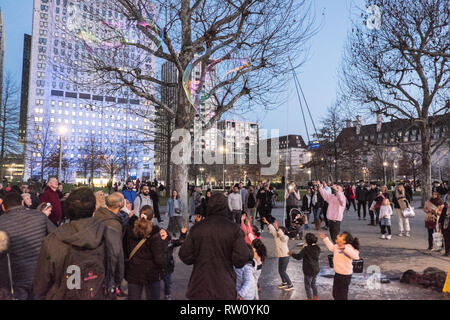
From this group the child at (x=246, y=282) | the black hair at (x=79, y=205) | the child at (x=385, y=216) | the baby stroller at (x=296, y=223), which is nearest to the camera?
the black hair at (x=79, y=205)

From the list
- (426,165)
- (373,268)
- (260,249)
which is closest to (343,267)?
(260,249)

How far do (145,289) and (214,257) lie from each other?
141cm

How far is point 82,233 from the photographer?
2.91 metres

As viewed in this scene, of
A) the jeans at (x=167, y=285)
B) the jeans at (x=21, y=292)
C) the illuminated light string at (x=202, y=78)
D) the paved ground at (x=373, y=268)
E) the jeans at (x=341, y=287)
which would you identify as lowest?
the paved ground at (x=373, y=268)

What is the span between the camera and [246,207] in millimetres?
14812

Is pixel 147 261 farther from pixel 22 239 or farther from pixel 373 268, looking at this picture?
pixel 373 268

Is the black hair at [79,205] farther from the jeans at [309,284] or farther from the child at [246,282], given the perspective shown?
the jeans at [309,284]

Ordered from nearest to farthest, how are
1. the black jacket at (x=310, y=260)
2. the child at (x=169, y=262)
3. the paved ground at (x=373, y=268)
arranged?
1. the child at (x=169, y=262)
2. the black jacket at (x=310, y=260)
3. the paved ground at (x=373, y=268)

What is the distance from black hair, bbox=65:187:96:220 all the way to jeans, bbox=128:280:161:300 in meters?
1.38

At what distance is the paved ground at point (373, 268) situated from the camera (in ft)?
18.2

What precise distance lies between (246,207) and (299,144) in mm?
127898

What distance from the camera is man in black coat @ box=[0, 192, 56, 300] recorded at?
3535 millimetres

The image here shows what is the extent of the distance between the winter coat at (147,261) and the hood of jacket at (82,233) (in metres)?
1.08

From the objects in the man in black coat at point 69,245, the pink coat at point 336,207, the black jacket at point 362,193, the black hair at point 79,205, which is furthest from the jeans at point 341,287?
the black jacket at point 362,193
